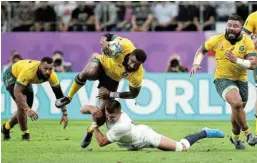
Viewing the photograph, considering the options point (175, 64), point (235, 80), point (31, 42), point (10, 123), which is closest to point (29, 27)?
point (31, 42)

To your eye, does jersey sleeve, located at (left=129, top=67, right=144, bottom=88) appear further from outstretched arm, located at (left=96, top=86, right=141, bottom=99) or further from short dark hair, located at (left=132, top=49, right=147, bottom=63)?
short dark hair, located at (left=132, top=49, right=147, bottom=63)

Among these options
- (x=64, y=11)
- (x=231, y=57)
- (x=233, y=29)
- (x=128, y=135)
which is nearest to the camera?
(x=128, y=135)

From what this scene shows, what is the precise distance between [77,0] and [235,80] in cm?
1203

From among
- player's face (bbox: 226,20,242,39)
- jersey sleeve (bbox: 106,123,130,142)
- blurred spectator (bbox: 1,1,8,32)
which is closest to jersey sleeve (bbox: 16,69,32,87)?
jersey sleeve (bbox: 106,123,130,142)

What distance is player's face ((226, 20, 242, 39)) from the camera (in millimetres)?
16266

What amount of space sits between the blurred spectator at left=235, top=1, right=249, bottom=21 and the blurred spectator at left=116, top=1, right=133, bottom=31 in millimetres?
3442

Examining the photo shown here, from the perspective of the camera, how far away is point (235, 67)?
1661cm

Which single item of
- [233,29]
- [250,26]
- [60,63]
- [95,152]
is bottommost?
[60,63]

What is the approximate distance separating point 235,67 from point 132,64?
2.04m

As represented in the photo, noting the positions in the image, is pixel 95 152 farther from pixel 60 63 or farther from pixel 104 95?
pixel 60 63

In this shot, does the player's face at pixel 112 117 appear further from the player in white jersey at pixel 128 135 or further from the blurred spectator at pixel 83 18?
the blurred spectator at pixel 83 18

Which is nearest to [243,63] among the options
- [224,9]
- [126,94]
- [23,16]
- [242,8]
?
[126,94]

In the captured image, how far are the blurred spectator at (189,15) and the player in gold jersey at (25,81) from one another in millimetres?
9402

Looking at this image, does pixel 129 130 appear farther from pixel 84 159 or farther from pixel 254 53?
pixel 254 53
